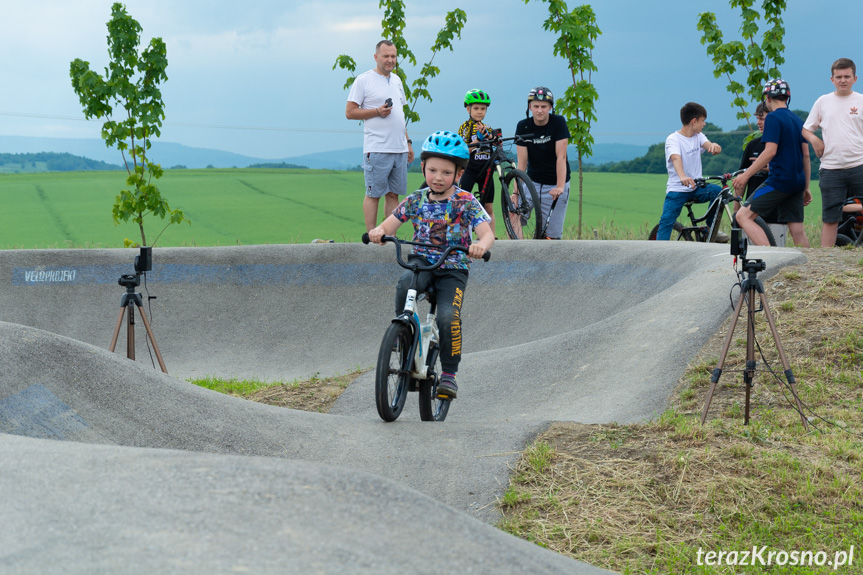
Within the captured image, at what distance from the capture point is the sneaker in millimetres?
5527

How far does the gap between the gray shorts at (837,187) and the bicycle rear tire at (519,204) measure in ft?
10.9

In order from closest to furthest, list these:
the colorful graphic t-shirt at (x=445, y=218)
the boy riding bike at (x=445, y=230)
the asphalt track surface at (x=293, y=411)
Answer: the asphalt track surface at (x=293, y=411), the boy riding bike at (x=445, y=230), the colorful graphic t-shirt at (x=445, y=218)

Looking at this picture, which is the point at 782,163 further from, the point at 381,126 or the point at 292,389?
the point at 292,389

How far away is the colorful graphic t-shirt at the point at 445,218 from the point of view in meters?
5.43

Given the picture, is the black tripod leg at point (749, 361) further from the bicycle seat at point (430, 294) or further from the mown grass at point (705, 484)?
the bicycle seat at point (430, 294)

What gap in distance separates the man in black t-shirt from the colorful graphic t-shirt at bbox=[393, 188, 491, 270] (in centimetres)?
471

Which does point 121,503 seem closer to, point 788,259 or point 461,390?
point 461,390

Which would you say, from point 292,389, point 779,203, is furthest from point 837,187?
point 292,389

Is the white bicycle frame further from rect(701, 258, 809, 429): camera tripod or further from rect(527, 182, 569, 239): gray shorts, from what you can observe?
rect(527, 182, 569, 239): gray shorts

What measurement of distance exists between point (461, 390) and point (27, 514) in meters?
5.30

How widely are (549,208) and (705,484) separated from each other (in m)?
6.92

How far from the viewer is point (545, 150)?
10203 mm

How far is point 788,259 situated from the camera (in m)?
7.75

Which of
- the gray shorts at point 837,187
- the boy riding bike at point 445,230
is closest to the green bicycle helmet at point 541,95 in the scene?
the gray shorts at point 837,187
